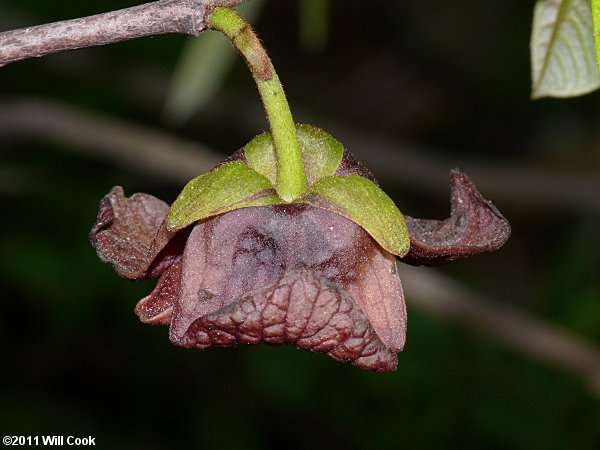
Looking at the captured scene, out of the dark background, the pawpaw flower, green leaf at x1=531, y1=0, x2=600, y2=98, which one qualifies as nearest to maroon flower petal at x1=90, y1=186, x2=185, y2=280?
the pawpaw flower

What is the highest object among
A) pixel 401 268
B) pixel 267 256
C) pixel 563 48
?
pixel 563 48

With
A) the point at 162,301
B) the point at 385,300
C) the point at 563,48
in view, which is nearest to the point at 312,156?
the point at 385,300

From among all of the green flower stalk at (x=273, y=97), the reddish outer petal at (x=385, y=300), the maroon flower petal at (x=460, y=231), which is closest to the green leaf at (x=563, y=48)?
the maroon flower petal at (x=460, y=231)

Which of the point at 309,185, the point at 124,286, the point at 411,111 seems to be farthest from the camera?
the point at 411,111

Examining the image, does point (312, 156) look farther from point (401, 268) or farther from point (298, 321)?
point (401, 268)

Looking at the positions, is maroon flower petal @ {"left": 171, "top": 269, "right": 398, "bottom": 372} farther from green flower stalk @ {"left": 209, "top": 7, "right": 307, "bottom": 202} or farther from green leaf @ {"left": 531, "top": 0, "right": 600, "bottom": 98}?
green leaf @ {"left": 531, "top": 0, "right": 600, "bottom": 98}

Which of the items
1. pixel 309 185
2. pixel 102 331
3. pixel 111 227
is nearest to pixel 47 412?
pixel 102 331

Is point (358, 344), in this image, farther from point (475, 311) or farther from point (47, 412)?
point (47, 412)

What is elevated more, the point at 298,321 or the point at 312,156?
the point at 312,156
